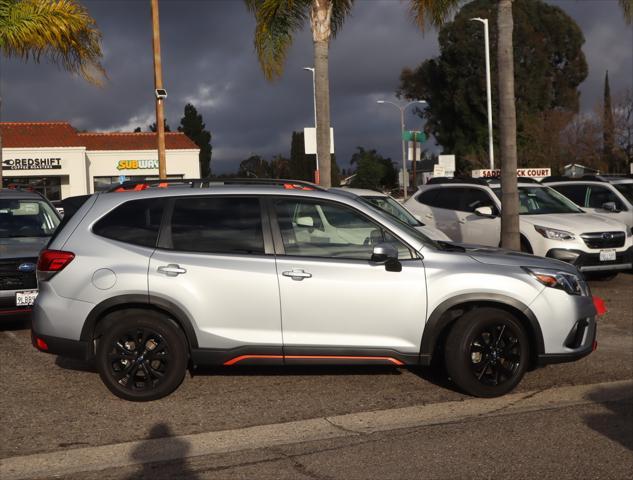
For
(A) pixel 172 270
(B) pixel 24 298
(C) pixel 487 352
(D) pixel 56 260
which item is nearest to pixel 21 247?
(B) pixel 24 298

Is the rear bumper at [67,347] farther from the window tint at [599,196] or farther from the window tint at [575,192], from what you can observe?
the window tint at [599,196]

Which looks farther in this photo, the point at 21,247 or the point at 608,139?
the point at 608,139

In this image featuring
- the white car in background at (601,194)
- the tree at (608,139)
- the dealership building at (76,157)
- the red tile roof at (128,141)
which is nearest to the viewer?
the white car in background at (601,194)

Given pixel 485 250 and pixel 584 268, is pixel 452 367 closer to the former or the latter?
pixel 485 250

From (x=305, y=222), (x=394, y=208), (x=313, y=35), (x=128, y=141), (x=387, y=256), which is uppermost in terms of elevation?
(x=128, y=141)

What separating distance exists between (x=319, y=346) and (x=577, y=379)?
2.43 metres

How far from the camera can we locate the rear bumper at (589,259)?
38.5 feet

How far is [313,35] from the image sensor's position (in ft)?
46.5

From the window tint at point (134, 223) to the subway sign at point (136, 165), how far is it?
40992 mm

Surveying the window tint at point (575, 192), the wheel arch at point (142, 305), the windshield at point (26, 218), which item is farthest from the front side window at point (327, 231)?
the window tint at point (575, 192)

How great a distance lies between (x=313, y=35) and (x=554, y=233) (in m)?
5.59

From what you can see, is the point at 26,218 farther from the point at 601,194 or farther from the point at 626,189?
the point at 626,189

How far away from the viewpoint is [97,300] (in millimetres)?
6027

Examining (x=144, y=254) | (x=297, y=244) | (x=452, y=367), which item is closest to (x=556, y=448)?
(x=452, y=367)
